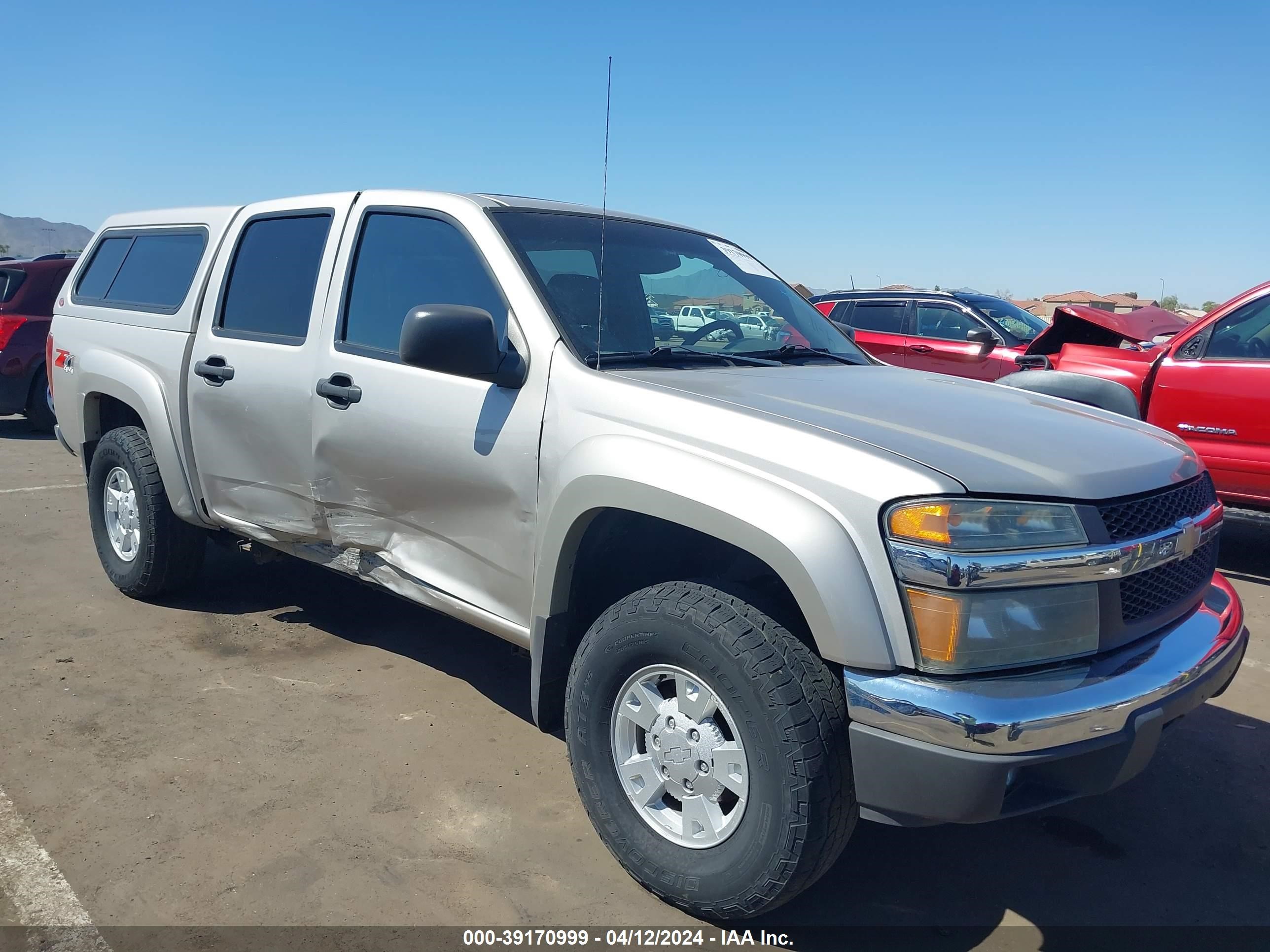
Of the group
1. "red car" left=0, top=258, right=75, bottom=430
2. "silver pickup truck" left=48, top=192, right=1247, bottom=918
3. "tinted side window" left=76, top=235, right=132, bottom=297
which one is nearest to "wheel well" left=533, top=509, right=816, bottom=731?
"silver pickup truck" left=48, top=192, right=1247, bottom=918

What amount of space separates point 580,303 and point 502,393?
428 millimetres

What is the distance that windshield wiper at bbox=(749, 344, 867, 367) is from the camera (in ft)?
11.6

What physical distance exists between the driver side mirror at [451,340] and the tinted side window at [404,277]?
11.7 inches

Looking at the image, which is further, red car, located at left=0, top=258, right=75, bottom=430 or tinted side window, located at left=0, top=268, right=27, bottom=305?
tinted side window, located at left=0, top=268, right=27, bottom=305

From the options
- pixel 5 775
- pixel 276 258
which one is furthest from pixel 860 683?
pixel 276 258

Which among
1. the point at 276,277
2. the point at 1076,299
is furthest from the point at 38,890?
the point at 1076,299

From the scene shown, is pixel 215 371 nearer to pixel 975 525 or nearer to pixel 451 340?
pixel 451 340

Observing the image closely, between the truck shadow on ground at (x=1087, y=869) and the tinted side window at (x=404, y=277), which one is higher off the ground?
the tinted side window at (x=404, y=277)

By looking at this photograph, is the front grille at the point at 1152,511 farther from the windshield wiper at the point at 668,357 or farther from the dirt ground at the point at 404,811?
the windshield wiper at the point at 668,357

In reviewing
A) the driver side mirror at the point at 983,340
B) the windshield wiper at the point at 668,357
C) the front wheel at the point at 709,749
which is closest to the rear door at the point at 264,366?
the windshield wiper at the point at 668,357

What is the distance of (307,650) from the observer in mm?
4469

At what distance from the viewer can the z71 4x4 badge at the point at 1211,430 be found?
6031 mm

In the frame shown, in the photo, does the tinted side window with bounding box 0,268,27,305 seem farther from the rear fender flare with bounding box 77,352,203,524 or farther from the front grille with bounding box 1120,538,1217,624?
the front grille with bounding box 1120,538,1217,624

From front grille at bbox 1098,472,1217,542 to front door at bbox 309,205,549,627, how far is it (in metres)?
1.57
